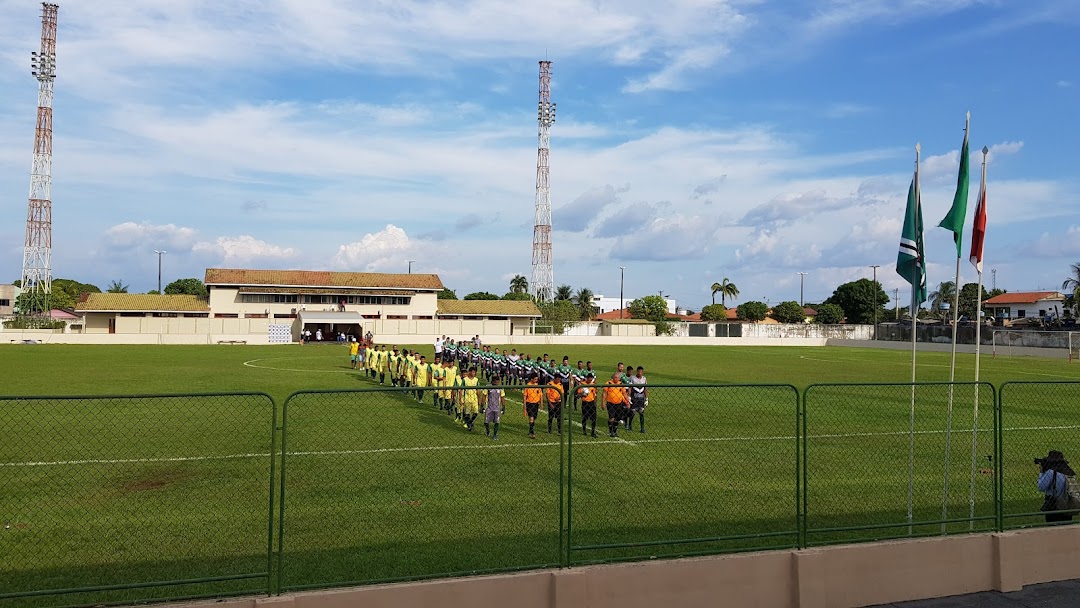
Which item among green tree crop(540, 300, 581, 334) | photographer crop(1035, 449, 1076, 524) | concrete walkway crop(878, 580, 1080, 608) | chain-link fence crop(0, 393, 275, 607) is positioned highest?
green tree crop(540, 300, 581, 334)

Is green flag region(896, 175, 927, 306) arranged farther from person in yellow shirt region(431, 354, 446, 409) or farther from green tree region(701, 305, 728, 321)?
green tree region(701, 305, 728, 321)

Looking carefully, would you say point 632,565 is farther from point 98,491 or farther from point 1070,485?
point 98,491

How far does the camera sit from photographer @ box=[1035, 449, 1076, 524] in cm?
912

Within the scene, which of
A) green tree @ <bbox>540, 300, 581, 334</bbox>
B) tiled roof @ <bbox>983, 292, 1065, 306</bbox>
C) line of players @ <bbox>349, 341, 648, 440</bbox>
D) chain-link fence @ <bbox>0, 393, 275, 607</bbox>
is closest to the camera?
chain-link fence @ <bbox>0, 393, 275, 607</bbox>

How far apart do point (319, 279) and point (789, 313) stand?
70.5 m

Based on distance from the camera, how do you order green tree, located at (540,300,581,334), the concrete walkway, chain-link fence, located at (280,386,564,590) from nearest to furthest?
1. the concrete walkway
2. chain-link fence, located at (280,386,564,590)
3. green tree, located at (540,300,581,334)

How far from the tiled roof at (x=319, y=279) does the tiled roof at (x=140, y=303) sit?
114 inches

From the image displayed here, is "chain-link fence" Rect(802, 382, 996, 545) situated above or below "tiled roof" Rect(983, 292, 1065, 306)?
below

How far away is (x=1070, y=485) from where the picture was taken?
30.0ft

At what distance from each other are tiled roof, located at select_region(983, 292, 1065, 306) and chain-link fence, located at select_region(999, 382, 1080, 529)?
3598 inches

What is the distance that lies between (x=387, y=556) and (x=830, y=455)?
8.86 metres

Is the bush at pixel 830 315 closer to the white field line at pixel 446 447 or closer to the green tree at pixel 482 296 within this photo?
the green tree at pixel 482 296

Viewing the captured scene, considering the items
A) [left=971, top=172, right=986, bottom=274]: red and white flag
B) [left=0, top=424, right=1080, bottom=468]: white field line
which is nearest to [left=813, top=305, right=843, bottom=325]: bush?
[left=0, top=424, right=1080, bottom=468]: white field line

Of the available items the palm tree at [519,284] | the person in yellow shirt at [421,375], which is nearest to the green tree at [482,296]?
the palm tree at [519,284]
